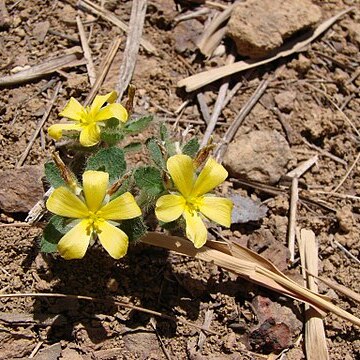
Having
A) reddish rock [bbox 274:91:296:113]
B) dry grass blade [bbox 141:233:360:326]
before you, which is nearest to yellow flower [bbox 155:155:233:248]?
dry grass blade [bbox 141:233:360:326]

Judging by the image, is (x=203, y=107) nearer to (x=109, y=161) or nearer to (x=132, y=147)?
(x=132, y=147)

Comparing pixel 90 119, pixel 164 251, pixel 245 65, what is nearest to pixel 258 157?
pixel 245 65

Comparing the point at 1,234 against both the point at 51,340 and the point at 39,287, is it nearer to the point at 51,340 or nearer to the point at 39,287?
the point at 39,287

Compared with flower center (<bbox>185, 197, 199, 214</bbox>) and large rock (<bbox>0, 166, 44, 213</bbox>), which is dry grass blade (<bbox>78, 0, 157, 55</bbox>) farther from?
flower center (<bbox>185, 197, 199, 214</bbox>)

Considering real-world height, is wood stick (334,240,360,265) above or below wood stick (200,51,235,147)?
below

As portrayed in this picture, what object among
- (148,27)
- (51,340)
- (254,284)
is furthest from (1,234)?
(148,27)

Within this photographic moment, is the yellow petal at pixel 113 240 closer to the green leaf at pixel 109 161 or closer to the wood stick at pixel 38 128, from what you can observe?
the green leaf at pixel 109 161
